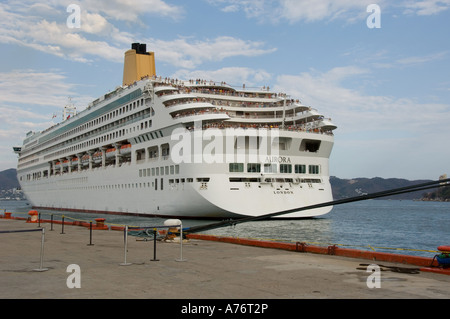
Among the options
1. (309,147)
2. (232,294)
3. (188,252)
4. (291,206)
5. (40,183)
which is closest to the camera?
(232,294)

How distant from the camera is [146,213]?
47.2m

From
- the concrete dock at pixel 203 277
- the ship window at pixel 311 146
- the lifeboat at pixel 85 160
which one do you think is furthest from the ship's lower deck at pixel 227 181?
the concrete dock at pixel 203 277

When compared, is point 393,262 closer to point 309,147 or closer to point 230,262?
point 230,262

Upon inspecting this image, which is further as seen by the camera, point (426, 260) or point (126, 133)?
point (126, 133)

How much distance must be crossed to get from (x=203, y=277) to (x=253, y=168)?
93.2 feet

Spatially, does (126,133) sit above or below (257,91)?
below

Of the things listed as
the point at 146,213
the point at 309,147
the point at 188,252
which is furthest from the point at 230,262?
the point at 146,213

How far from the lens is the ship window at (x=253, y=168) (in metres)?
38.4

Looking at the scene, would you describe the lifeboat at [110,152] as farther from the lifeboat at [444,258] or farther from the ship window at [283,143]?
the lifeboat at [444,258]

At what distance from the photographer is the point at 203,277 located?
10391mm

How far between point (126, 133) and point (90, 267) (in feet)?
142

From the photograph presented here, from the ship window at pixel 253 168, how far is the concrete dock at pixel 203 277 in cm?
2231

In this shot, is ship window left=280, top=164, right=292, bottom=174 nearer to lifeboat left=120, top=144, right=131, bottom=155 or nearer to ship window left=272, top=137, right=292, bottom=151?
ship window left=272, top=137, right=292, bottom=151

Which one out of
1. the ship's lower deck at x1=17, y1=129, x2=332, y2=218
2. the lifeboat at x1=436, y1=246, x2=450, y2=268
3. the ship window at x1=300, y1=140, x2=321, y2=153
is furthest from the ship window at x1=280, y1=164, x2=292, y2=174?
the lifeboat at x1=436, y1=246, x2=450, y2=268
